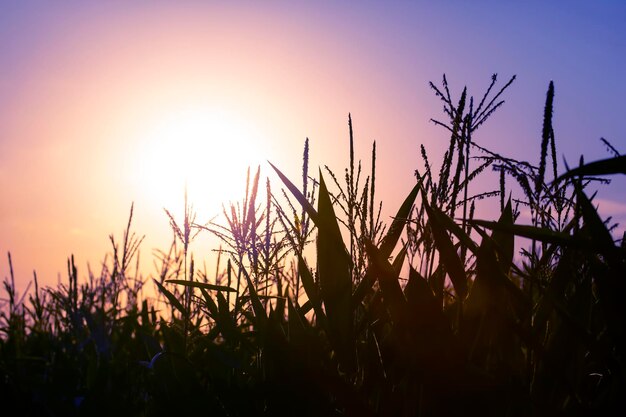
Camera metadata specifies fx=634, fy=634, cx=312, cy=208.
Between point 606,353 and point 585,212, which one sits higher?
point 585,212

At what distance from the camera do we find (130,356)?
155 inches

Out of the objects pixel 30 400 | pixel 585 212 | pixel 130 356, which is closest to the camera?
pixel 585 212

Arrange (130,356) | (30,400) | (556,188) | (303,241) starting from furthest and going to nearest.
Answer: (130,356)
(30,400)
(303,241)
(556,188)

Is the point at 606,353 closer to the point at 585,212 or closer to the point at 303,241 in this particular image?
the point at 585,212

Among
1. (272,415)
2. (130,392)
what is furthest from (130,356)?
(272,415)

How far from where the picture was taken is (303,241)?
96.2 inches

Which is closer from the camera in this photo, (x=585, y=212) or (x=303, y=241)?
(x=585, y=212)

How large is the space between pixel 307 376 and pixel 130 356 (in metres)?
2.15

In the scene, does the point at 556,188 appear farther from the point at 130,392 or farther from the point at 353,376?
the point at 130,392

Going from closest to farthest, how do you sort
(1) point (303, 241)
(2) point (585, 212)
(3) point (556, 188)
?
(2) point (585, 212)
(3) point (556, 188)
(1) point (303, 241)

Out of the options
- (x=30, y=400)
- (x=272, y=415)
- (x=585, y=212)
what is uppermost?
(x=585, y=212)

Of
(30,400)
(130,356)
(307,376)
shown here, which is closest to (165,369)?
(307,376)

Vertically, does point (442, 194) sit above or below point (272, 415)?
above

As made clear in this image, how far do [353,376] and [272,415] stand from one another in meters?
0.33
